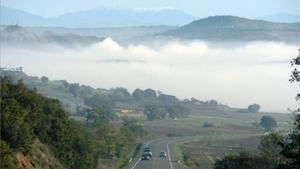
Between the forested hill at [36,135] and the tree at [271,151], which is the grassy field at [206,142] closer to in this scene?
the tree at [271,151]

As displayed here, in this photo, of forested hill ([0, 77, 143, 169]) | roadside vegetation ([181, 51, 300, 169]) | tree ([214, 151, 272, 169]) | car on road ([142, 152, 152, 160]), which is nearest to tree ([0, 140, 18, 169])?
forested hill ([0, 77, 143, 169])

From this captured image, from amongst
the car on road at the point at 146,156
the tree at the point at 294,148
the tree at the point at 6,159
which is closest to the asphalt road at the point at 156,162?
the car on road at the point at 146,156

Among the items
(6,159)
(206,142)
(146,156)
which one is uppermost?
(6,159)

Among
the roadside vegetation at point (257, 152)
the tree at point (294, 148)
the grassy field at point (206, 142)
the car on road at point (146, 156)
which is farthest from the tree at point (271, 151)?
the car on road at point (146, 156)

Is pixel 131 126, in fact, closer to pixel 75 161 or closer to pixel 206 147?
pixel 206 147

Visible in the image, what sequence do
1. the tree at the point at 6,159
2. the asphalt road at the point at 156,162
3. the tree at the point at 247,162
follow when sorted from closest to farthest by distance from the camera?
the tree at the point at 6,159 → the tree at the point at 247,162 → the asphalt road at the point at 156,162

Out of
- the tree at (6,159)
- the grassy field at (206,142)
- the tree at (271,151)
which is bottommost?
the grassy field at (206,142)

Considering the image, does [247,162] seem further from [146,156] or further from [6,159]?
[146,156]

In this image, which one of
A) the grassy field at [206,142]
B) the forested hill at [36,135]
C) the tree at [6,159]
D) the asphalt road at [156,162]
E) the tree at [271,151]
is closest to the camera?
the tree at [6,159]

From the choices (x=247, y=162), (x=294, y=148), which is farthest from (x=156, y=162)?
(x=294, y=148)

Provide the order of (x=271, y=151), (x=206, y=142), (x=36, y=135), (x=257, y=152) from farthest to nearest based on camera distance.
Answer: (x=206, y=142) → (x=257, y=152) → (x=271, y=151) → (x=36, y=135)

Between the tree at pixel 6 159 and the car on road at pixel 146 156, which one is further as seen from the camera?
the car on road at pixel 146 156

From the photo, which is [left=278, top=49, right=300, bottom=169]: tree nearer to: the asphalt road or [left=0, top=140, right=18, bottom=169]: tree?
[left=0, top=140, right=18, bottom=169]: tree

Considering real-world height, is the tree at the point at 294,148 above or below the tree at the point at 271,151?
above
